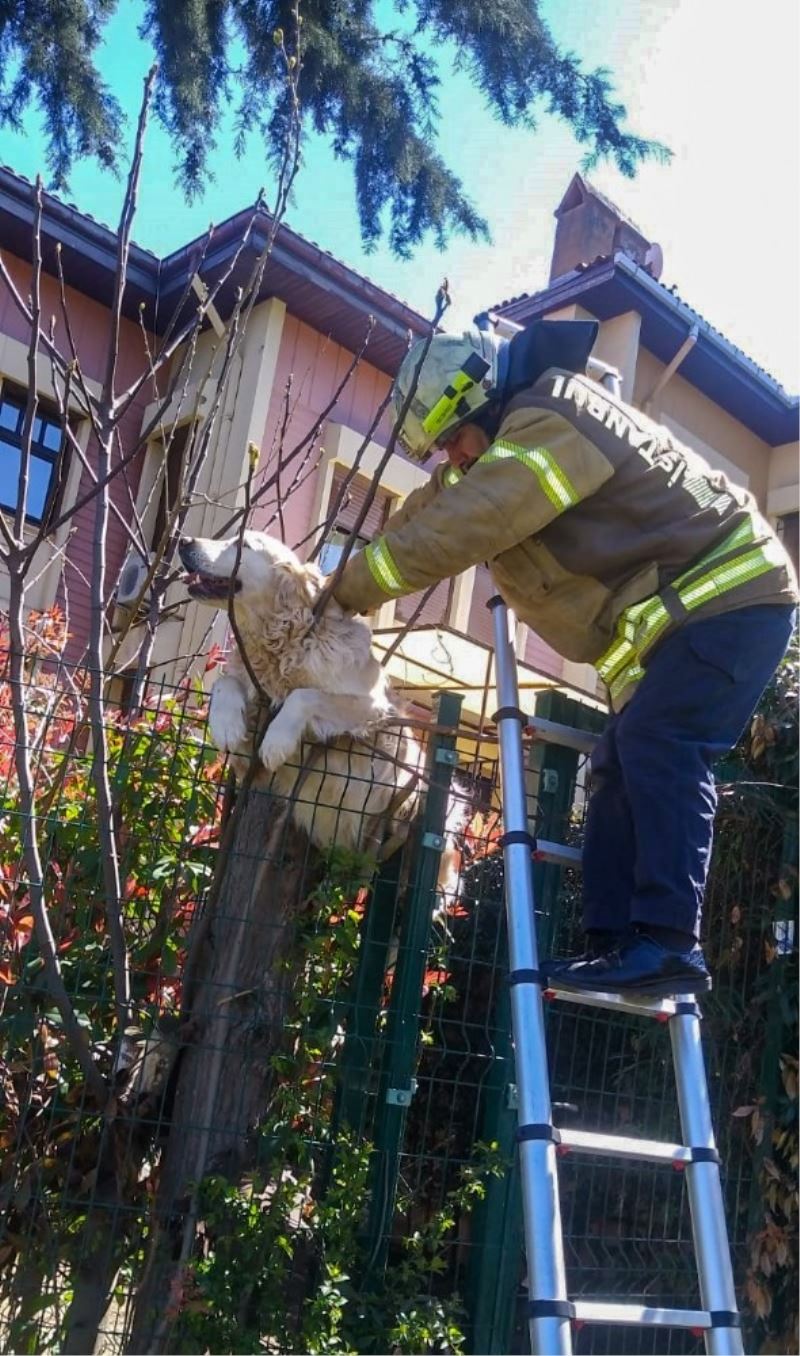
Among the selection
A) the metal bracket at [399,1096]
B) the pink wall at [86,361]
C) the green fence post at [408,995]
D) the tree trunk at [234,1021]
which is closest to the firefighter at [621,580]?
the green fence post at [408,995]

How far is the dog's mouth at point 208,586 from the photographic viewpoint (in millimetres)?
3977

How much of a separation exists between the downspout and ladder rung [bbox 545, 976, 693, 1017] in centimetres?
1081

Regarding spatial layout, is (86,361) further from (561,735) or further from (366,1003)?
(366,1003)

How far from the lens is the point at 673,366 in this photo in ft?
43.6

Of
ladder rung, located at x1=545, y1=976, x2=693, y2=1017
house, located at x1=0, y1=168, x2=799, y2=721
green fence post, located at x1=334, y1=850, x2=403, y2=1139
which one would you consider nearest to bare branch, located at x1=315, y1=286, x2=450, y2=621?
green fence post, located at x1=334, y1=850, x2=403, y2=1139

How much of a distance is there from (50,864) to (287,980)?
895 millimetres

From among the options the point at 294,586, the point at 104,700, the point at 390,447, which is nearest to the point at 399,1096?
the point at 104,700

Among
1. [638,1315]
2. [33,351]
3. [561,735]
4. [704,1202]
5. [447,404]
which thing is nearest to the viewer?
[638,1315]

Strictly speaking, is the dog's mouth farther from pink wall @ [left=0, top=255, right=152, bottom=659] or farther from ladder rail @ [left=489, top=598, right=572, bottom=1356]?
pink wall @ [left=0, top=255, right=152, bottom=659]

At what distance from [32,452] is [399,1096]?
11.2 metres

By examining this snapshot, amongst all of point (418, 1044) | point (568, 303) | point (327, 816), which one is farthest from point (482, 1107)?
point (568, 303)

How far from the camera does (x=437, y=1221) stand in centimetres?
357

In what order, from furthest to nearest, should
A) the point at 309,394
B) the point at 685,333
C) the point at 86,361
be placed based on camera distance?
the point at 685,333, the point at 86,361, the point at 309,394

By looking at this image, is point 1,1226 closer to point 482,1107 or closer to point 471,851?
point 482,1107
